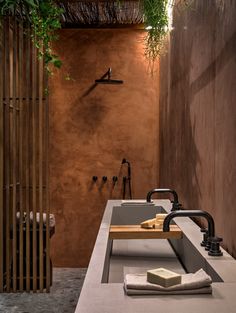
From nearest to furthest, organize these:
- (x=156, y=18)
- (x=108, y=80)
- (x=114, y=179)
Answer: (x=156, y=18) → (x=108, y=80) → (x=114, y=179)

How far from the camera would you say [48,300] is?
4.27m

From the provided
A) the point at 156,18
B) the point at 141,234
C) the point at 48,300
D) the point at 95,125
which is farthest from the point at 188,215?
the point at 95,125

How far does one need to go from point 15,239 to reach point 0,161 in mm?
795

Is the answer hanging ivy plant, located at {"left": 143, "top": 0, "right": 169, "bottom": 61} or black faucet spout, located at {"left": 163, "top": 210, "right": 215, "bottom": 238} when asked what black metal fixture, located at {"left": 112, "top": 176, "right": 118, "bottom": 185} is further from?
black faucet spout, located at {"left": 163, "top": 210, "right": 215, "bottom": 238}


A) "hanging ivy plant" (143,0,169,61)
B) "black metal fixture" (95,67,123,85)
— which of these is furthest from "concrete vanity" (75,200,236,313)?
"black metal fixture" (95,67,123,85)

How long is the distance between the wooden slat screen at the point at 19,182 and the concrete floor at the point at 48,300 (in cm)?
13

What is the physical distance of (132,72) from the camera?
5.92m

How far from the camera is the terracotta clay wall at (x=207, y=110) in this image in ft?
6.15

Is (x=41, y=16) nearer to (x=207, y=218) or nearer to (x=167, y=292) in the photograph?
(x=207, y=218)

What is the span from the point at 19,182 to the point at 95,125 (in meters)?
1.63

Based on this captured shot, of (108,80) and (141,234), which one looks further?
(108,80)

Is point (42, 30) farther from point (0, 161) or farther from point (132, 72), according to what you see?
point (132, 72)

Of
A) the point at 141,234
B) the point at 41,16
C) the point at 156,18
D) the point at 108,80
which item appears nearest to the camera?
the point at 141,234

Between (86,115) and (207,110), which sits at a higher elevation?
(86,115)
